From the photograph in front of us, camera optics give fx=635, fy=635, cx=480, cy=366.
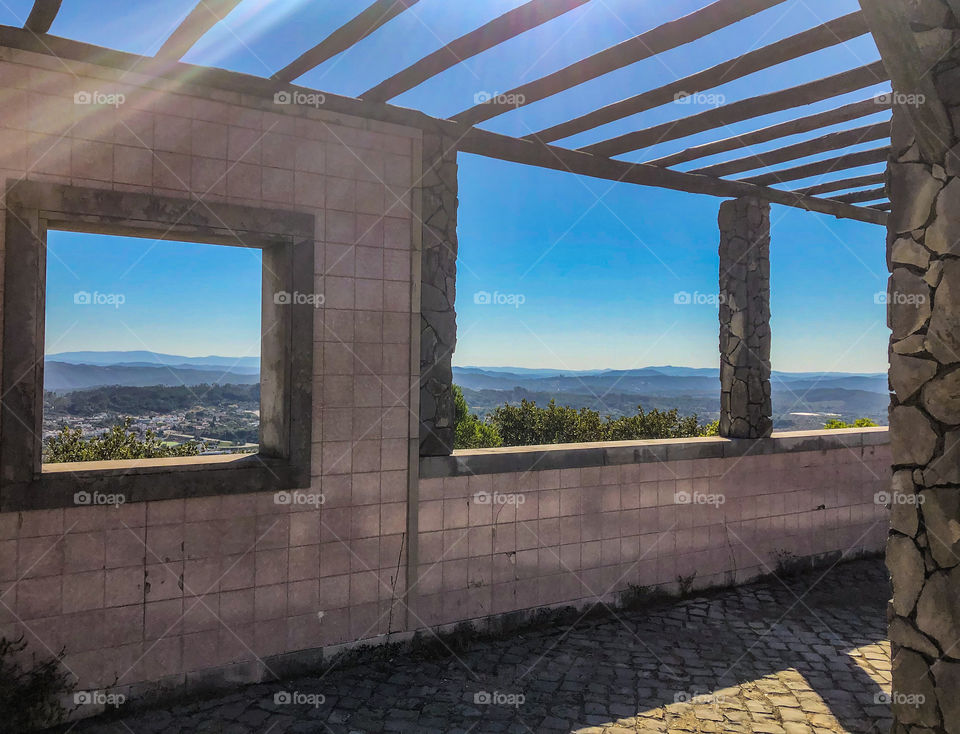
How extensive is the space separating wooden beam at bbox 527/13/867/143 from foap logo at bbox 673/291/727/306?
8.29ft

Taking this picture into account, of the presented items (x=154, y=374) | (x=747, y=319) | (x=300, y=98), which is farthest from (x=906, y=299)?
(x=154, y=374)

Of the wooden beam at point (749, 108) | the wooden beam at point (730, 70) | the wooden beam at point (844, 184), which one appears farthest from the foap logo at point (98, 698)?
the wooden beam at point (844, 184)

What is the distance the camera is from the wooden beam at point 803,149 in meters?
5.39

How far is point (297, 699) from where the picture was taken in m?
4.20

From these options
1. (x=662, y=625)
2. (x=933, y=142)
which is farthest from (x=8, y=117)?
(x=662, y=625)

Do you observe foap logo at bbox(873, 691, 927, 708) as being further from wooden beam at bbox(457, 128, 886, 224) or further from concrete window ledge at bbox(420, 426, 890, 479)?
wooden beam at bbox(457, 128, 886, 224)

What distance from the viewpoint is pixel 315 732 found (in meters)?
3.75

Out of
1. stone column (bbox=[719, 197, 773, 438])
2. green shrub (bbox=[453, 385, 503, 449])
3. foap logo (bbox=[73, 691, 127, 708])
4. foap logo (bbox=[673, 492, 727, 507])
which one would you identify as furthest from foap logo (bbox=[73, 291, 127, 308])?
green shrub (bbox=[453, 385, 503, 449])

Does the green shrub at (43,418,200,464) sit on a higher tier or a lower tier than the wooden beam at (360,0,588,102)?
lower

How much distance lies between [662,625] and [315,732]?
10.4 ft

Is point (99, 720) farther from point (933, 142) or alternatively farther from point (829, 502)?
point (829, 502)

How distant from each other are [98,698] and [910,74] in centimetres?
533

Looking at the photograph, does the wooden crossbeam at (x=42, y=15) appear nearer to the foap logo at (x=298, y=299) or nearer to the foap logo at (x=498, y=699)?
the foap logo at (x=298, y=299)

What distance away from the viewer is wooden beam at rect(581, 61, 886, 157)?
4434 millimetres
